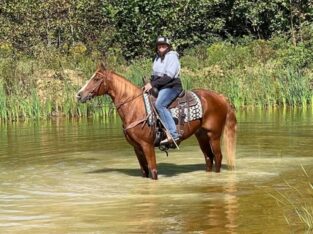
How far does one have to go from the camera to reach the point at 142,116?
37.0 ft

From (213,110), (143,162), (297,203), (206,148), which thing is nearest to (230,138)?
(206,148)

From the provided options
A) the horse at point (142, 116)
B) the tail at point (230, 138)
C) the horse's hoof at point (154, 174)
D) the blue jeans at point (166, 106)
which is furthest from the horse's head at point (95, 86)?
the tail at point (230, 138)

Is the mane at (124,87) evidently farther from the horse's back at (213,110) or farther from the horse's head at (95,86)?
the horse's back at (213,110)

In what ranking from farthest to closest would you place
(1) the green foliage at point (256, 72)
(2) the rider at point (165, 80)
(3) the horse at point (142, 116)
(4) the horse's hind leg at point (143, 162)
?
1. (1) the green foliage at point (256, 72)
2. (4) the horse's hind leg at point (143, 162)
3. (3) the horse at point (142, 116)
4. (2) the rider at point (165, 80)

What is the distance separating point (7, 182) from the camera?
11547mm

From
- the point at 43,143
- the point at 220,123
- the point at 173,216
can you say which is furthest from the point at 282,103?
the point at 173,216

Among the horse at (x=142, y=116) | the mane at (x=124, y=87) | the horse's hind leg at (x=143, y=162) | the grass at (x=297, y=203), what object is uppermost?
the mane at (x=124, y=87)

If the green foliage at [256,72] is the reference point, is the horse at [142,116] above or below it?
below

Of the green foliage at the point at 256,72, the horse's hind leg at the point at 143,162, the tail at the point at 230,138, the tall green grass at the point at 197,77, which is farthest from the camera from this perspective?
the green foliage at the point at 256,72

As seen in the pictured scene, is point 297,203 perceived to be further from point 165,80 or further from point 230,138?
point 230,138

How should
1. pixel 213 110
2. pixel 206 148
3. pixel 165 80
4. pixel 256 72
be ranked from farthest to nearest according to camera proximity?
pixel 256 72, pixel 206 148, pixel 213 110, pixel 165 80

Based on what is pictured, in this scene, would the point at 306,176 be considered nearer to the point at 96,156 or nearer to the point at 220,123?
the point at 220,123

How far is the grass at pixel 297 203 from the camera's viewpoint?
7.79 metres

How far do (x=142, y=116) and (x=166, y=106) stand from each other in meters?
0.41
